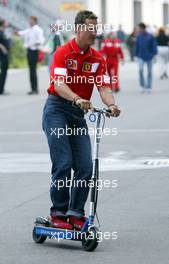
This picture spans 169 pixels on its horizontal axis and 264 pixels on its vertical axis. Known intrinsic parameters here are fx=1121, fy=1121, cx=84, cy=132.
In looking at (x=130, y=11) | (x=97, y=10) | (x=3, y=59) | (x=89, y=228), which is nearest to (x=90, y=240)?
(x=89, y=228)

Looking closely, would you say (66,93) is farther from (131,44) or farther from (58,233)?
(131,44)

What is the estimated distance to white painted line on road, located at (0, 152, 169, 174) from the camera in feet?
45.0

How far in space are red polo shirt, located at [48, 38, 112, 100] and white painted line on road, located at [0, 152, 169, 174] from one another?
499 centimetres

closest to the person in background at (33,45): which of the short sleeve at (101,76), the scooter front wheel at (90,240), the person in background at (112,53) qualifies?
the person in background at (112,53)

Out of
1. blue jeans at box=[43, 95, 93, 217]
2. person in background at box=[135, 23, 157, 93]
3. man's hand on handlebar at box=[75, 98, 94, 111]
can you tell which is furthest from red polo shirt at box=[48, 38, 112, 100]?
person in background at box=[135, 23, 157, 93]

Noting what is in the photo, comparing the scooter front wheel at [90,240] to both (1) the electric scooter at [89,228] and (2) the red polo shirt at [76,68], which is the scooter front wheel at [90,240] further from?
(2) the red polo shirt at [76,68]

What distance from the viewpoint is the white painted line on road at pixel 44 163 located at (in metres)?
13.7

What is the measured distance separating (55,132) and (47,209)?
2109mm

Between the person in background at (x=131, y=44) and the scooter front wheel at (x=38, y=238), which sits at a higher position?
the scooter front wheel at (x=38, y=238)

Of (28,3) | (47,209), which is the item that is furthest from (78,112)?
(28,3)

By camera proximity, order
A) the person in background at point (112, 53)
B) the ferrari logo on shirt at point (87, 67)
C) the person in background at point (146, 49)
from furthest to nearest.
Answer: the person in background at point (146, 49) < the person in background at point (112, 53) < the ferrari logo on shirt at point (87, 67)

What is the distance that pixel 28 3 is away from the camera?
60.8m

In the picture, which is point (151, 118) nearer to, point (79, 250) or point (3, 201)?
point (3, 201)

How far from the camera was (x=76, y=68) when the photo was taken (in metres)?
8.48
